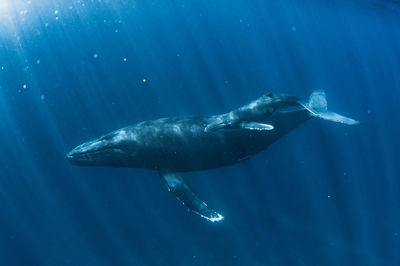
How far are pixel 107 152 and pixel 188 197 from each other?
252 cm

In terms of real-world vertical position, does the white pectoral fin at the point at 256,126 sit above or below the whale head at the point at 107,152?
below

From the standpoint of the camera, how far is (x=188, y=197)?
802cm

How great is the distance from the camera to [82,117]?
3569cm

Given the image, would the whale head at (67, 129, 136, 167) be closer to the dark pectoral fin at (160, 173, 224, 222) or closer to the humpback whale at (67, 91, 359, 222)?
the humpback whale at (67, 91, 359, 222)

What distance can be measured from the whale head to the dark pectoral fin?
51.5 inches

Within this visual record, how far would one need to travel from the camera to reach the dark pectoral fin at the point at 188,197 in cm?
775

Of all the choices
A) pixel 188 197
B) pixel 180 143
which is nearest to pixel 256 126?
pixel 180 143

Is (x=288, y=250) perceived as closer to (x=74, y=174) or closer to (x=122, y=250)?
(x=122, y=250)

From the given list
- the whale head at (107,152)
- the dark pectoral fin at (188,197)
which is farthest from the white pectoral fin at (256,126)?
the whale head at (107,152)

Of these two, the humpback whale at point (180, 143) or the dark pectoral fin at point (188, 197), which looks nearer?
the dark pectoral fin at point (188, 197)

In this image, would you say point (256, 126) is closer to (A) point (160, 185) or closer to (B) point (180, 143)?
(B) point (180, 143)

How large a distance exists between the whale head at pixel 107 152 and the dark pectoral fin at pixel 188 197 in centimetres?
131

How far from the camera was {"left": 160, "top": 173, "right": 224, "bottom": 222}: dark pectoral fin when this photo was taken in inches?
305

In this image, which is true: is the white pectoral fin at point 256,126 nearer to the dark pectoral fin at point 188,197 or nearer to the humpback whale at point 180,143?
the humpback whale at point 180,143
